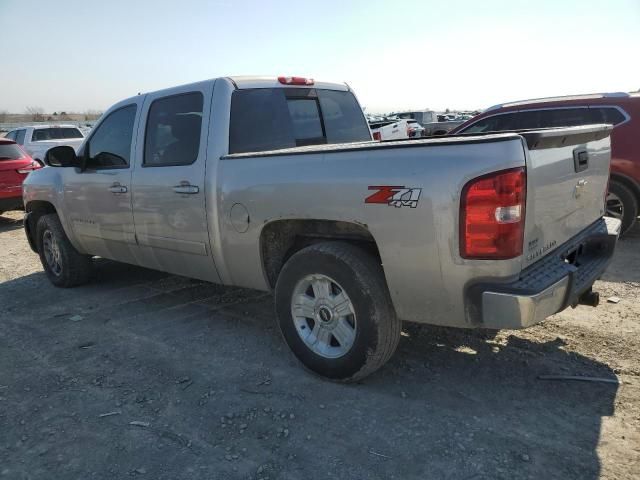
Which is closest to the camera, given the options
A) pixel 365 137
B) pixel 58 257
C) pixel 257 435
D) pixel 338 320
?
pixel 257 435

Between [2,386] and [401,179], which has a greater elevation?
[401,179]

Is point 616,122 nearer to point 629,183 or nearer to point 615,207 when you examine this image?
point 629,183

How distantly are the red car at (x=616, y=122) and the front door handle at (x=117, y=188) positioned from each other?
18.2 ft

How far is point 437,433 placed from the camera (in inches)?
107

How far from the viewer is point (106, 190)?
4.70 metres

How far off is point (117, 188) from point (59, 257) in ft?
5.67

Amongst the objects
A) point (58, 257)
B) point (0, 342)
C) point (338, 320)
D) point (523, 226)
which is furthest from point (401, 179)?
point (58, 257)

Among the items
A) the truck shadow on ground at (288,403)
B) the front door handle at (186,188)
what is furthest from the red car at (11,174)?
the front door handle at (186,188)

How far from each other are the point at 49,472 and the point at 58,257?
3671 millimetres

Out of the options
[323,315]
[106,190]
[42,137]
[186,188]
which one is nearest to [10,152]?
[42,137]

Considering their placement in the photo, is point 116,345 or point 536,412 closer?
point 536,412

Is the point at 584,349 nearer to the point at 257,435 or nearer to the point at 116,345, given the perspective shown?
the point at 257,435

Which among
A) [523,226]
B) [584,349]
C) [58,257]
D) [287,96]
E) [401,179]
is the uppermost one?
[287,96]

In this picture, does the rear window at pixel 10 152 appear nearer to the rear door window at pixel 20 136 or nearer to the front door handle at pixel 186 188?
the rear door window at pixel 20 136
